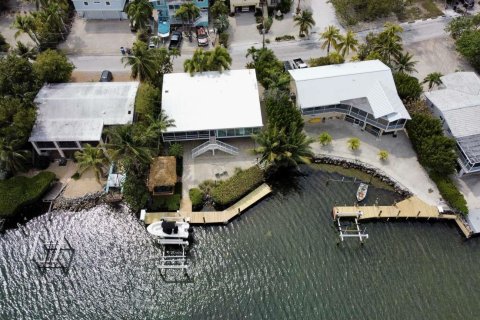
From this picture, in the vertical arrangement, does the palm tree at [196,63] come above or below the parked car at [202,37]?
below

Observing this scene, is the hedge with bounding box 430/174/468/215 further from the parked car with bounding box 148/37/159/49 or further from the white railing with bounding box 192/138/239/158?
the parked car with bounding box 148/37/159/49

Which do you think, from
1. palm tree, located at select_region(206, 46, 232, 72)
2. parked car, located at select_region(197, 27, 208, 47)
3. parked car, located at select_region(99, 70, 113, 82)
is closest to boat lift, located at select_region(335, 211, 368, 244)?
palm tree, located at select_region(206, 46, 232, 72)

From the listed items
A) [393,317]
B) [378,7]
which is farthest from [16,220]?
[378,7]

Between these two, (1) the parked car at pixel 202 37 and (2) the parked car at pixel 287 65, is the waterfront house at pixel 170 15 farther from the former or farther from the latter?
(2) the parked car at pixel 287 65

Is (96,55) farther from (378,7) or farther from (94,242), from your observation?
(378,7)

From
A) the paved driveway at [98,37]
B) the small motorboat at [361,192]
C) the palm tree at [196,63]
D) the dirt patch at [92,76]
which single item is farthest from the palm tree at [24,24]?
the small motorboat at [361,192]
